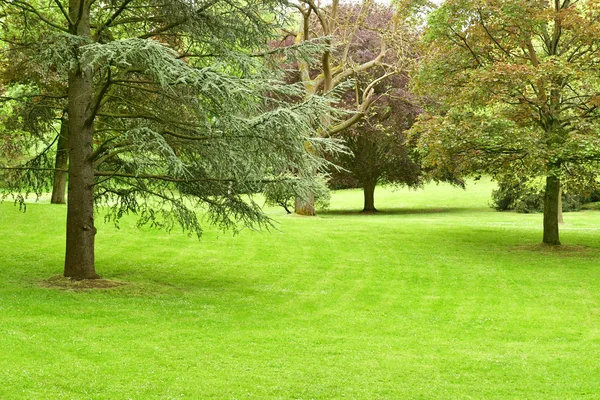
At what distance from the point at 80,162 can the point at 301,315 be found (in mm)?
5437

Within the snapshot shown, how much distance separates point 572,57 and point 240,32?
38.7ft

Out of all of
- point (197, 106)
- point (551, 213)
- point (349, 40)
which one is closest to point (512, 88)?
point (551, 213)

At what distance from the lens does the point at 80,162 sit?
47.7 ft

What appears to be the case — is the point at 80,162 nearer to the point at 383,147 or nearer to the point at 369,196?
the point at 383,147

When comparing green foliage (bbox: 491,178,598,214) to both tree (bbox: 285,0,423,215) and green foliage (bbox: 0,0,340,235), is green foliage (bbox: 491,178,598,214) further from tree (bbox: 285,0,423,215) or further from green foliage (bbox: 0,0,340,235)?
green foliage (bbox: 0,0,340,235)

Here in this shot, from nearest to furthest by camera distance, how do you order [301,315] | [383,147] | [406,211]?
1. [301,315]
2. [383,147]
3. [406,211]

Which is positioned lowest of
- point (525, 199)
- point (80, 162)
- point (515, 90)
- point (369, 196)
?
point (80, 162)

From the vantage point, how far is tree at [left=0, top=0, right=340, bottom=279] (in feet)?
40.7

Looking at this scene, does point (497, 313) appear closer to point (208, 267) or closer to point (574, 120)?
point (208, 267)

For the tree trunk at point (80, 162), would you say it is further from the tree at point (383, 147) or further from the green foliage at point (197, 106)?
the tree at point (383, 147)

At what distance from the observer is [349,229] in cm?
2505

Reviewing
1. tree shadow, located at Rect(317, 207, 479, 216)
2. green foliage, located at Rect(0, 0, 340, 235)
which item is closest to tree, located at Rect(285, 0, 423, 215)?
tree shadow, located at Rect(317, 207, 479, 216)

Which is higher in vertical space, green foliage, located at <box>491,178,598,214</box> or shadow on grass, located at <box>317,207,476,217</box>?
green foliage, located at <box>491,178,598,214</box>

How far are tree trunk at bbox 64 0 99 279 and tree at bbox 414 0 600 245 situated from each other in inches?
417
